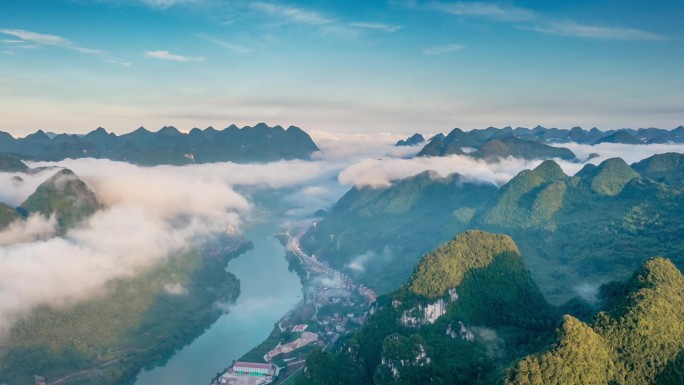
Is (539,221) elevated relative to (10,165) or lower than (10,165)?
lower

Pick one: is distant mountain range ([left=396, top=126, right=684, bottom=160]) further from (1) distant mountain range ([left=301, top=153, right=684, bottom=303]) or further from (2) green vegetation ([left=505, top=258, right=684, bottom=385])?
(2) green vegetation ([left=505, top=258, right=684, bottom=385])

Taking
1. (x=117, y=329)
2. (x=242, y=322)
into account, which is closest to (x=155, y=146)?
(x=242, y=322)

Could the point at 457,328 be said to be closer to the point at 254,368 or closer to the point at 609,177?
the point at 254,368

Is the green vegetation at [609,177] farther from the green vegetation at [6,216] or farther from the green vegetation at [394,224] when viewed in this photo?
the green vegetation at [6,216]

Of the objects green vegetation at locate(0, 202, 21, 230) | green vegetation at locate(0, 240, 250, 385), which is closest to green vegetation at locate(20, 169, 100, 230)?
green vegetation at locate(0, 202, 21, 230)

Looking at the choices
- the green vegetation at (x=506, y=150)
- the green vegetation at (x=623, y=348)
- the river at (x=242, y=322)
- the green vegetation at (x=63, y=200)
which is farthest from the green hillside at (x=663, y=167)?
the green vegetation at (x=63, y=200)
